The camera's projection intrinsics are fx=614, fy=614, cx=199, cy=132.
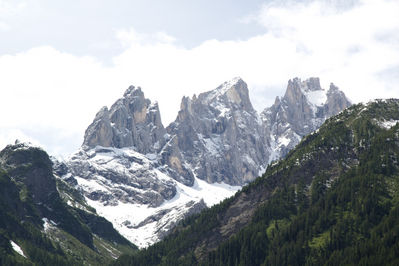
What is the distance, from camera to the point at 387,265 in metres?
184

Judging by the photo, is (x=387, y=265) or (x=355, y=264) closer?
(x=387, y=265)

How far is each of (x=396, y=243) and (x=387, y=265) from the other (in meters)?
16.6

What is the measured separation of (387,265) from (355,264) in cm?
1477

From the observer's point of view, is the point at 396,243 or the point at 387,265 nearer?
the point at 387,265

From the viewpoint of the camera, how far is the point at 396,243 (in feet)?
652

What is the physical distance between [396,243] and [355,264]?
15.1m

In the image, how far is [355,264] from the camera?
198 meters
